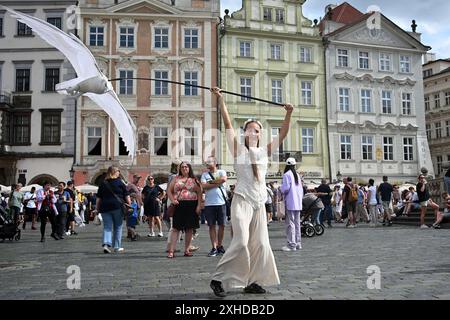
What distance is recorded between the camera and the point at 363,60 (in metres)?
39.6

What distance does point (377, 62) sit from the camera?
4000cm

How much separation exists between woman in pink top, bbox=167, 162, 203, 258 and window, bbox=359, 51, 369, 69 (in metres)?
33.4

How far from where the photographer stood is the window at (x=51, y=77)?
112ft

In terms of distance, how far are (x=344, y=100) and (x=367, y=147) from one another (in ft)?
13.3

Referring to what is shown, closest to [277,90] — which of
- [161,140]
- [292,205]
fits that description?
[161,140]

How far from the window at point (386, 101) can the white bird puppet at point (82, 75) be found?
3508cm

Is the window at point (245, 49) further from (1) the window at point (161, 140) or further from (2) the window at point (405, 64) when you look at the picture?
(2) the window at point (405, 64)

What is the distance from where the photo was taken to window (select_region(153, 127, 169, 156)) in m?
34.6

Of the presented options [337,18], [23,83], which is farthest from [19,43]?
[337,18]

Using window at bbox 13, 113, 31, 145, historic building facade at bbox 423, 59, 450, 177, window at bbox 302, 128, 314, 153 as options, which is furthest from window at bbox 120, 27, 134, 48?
historic building facade at bbox 423, 59, 450, 177

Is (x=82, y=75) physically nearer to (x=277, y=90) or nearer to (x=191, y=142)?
(x=191, y=142)

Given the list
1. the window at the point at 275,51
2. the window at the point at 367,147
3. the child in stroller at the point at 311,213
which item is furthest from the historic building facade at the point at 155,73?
the child in stroller at the point at 311,213
